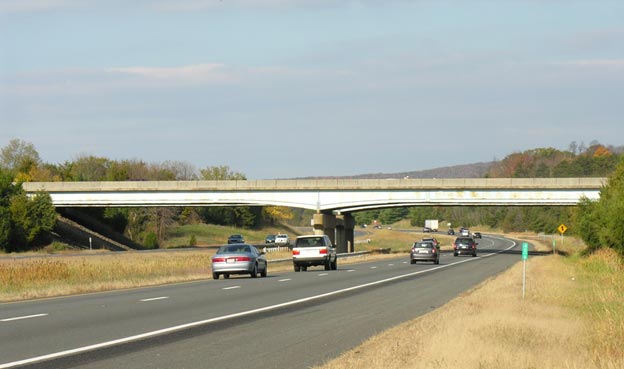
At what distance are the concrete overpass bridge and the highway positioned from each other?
59.2m

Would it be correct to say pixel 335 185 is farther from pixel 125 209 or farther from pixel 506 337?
pixel 506 337

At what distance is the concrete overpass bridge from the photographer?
88.1m

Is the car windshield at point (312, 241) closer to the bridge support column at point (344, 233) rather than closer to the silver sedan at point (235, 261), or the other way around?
the silver sedan at point (235, 261)

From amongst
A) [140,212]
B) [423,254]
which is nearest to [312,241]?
[423,254]

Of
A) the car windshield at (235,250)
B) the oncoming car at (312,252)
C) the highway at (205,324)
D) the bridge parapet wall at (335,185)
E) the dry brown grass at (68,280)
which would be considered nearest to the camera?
the highway at (205,324)

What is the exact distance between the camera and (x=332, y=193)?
94000 millimetres

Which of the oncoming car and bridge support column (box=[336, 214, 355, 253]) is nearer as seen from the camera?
the oncoming car

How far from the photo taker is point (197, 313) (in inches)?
800

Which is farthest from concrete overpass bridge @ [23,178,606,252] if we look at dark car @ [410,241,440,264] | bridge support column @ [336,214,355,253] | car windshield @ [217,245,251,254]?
car windshield @ [217,245,251,254]

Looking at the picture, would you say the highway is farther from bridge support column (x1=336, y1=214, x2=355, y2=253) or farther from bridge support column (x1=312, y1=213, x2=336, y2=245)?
bridge support column (x1=336, y1=214, x2=355, y2=253)

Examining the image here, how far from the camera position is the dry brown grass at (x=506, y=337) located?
470 inches

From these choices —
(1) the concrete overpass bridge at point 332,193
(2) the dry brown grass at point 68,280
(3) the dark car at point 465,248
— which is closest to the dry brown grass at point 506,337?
(2) the dry brown grass at point 68,280

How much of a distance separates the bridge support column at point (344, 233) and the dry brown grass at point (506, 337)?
74.1 metres

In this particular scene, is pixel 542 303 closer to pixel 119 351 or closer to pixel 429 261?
pixel 119 351
